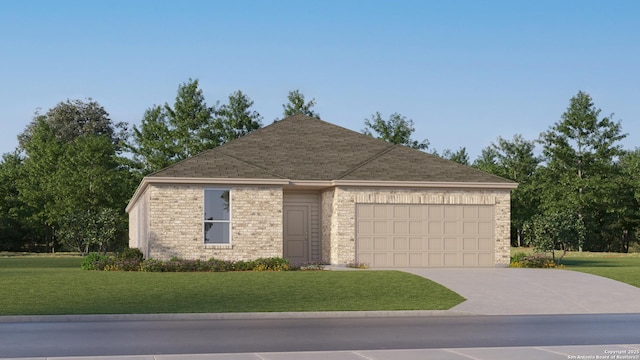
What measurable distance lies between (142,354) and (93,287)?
1140cm

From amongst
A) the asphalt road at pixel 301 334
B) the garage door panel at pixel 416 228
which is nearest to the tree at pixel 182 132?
the garage door panel at pixel 416 228

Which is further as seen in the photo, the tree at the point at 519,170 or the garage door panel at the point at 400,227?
the tree at the point at 519,170

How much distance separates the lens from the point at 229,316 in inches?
747

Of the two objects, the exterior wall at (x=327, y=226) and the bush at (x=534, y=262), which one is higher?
the exterior wall at (x=327, y=226)

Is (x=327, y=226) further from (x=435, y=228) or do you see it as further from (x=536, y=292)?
(x=536, y=292)

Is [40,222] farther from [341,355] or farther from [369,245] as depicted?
[341,355]

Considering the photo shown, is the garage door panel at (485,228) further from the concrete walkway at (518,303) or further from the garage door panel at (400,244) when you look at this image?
the concrete walkway at (518,303)

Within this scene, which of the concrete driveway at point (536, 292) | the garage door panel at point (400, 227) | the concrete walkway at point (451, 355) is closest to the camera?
the concrete walkway at point (451, 355)

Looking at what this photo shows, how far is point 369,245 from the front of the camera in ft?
106

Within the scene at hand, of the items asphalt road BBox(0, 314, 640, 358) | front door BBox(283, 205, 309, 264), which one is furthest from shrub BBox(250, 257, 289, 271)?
asphalt road BBox(0, 314, 640, 358)

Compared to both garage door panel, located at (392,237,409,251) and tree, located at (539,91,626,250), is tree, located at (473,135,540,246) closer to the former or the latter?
tree, located at (539,91,626,250)

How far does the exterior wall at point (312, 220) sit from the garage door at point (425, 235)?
3.00 meters

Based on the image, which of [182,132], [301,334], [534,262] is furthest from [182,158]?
[301,334]

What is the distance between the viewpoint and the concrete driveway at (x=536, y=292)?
2120 cm
